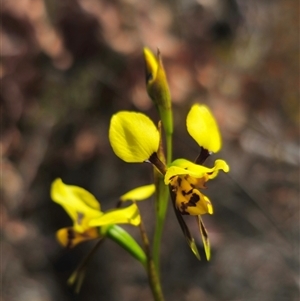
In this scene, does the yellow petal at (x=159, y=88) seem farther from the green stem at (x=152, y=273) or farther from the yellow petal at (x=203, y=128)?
the green stem at (x=152, y=273)

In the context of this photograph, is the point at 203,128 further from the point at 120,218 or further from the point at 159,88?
the point at 120,218

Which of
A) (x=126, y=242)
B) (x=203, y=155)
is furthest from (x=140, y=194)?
(x=203, y=155)

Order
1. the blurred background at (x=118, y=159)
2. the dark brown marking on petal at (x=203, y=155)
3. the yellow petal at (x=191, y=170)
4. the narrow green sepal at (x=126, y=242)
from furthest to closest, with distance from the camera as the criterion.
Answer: the blurred background at (x=118, y=159), the narrow green sepal at (x=126, y=242), the dark brown marking on petal at (x=203, y=155), the yellow petal at (x=191, y=170)

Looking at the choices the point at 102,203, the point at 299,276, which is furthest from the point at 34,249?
the point at 299,276

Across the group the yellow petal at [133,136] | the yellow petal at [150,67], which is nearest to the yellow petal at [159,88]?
the yellow petal at [150,67]

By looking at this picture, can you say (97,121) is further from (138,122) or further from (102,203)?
(138,122)

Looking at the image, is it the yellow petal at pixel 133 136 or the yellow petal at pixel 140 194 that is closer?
the yellow petal at pixel 133 136
